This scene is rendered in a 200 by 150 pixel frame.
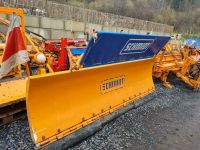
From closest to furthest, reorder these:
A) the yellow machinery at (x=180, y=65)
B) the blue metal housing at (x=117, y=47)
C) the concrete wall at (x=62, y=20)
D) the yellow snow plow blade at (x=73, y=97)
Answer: the yellow snow plow blade at (x=73, y=97), the blue metal housing at (x=117, y=47), the yellow machinery at (x=180, y=65), the concrete wall at (x=62, y=20)

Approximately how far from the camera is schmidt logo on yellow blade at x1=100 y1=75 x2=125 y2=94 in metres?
3.95

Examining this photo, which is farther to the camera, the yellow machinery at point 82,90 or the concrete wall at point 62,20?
the concrete wall at point 62,20

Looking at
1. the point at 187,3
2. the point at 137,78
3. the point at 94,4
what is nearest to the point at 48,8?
the point at 137,78

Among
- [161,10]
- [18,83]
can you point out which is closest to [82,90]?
[18,83]

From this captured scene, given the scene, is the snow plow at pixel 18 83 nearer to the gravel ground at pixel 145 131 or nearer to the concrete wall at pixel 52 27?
the gravel ground at pixel 145 131

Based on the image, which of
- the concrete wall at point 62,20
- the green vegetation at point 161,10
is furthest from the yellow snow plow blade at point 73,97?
A: the green vegetation at point 161,10

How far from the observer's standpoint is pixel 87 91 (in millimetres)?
3580

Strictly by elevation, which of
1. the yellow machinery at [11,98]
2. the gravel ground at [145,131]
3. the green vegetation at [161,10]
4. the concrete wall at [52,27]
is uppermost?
the green vegetation at [161,10]

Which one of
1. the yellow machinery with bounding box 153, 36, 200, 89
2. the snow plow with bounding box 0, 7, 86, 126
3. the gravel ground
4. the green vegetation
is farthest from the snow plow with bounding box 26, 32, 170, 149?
the green vegetation

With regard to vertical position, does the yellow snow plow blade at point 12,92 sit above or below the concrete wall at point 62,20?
below

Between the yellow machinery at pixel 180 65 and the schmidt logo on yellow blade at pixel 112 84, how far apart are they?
7.53 feet

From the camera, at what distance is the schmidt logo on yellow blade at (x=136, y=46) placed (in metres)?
3.92

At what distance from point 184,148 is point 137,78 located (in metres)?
1.91

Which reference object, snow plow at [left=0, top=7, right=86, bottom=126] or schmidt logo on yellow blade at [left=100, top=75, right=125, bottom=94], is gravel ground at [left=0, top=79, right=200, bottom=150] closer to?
snow plow at [left=0, top=7, right=86, bottom=126]
